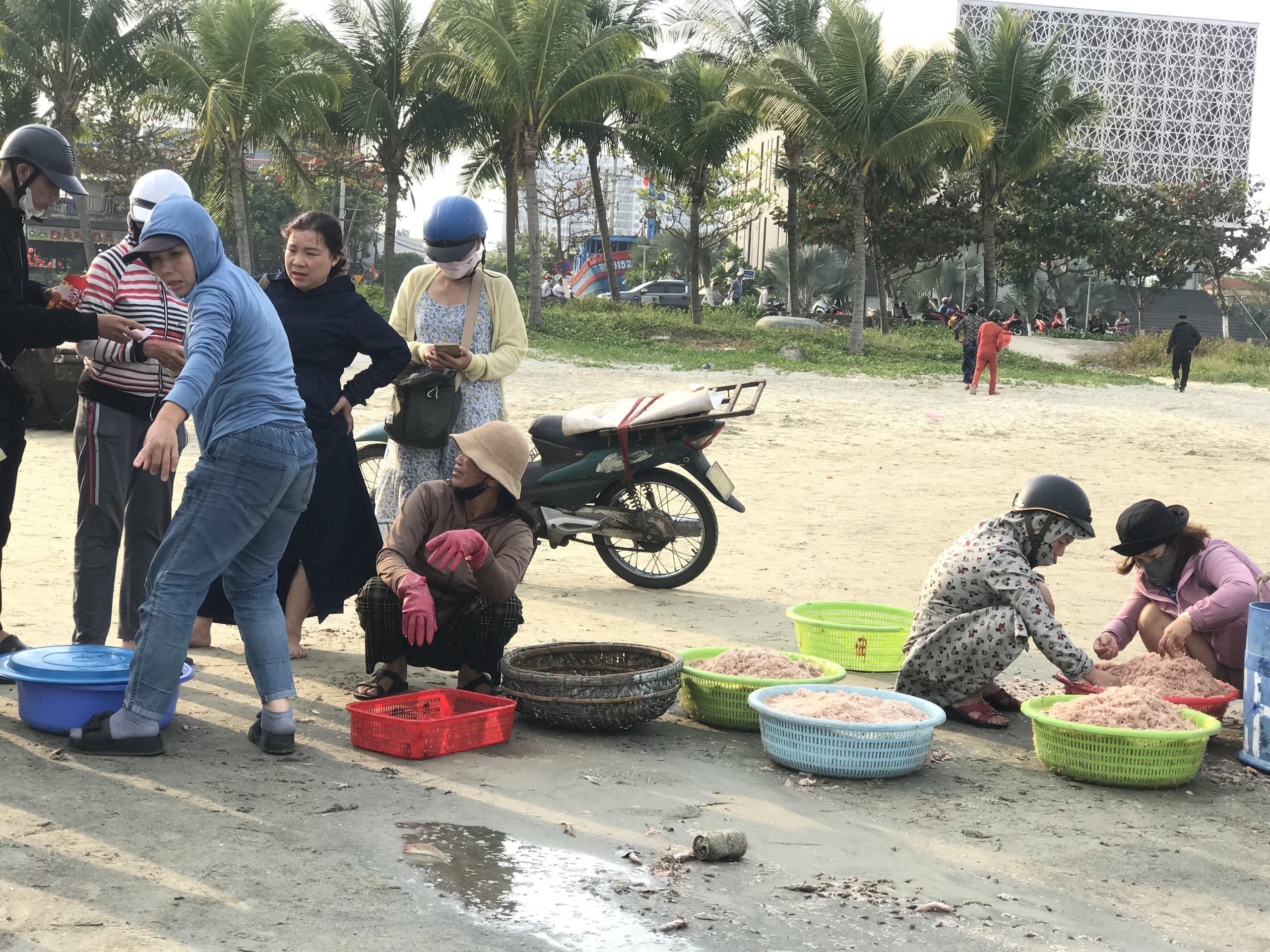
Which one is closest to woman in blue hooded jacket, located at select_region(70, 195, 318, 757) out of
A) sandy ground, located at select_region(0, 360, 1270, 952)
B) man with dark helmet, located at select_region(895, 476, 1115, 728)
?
sandy ground, located at select_region(0, 360, 1270, 952)

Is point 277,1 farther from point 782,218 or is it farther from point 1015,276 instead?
point 1015,276

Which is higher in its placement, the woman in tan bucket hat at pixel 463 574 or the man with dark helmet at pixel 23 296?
the man with dark helmet at pixel 23 296

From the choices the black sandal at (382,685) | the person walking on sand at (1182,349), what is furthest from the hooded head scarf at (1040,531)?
the person walking on sand at (1182,349)

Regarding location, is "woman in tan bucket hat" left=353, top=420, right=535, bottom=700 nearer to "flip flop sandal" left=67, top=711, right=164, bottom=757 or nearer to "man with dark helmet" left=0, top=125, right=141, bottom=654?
"flip flop sandal" left=67, top=711, right=164, bottom=757

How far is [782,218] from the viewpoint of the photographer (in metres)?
40.1

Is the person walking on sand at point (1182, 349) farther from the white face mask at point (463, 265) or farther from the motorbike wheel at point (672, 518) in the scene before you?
the white face mask at point (463, 265)

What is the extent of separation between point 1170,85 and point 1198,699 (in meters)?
84.5

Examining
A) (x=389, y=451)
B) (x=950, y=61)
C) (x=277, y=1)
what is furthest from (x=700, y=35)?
(x=389, y=451)

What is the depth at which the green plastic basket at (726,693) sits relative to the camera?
15.4ft

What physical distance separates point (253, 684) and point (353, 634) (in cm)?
102

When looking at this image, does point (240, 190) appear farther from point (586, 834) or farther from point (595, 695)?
point (586, 834)

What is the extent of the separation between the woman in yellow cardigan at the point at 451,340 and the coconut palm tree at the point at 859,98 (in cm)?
2001

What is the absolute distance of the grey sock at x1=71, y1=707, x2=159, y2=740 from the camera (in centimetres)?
391

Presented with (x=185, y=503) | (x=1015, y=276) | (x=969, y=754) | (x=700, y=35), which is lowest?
(x=969, y=754)
